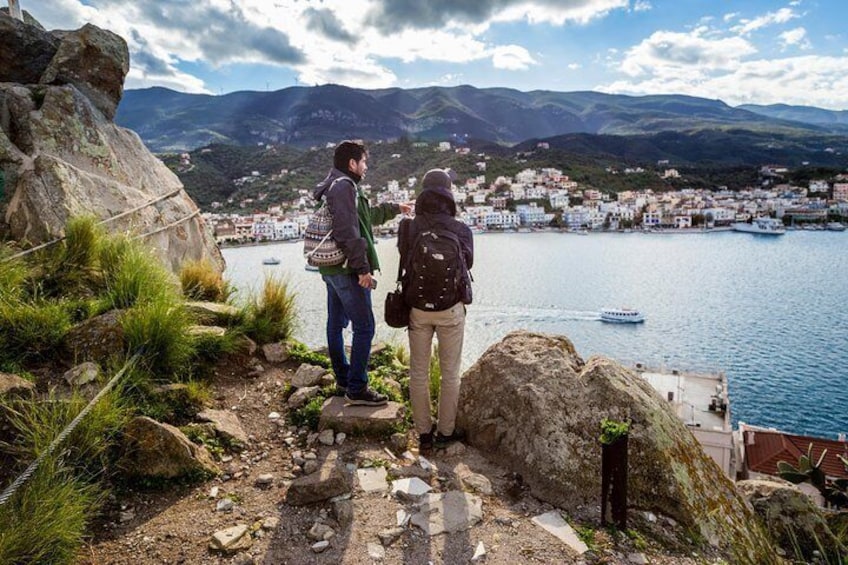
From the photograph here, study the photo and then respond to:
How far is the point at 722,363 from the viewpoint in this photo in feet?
98.6

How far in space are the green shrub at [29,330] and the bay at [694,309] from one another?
1731 mm

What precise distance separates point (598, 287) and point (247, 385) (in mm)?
49330

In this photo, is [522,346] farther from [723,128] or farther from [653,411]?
[723,128]

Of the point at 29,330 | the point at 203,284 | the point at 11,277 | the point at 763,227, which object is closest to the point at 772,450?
the point at 203,284

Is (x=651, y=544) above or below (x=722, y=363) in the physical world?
above

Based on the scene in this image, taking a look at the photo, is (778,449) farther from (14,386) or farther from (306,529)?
(14,386)

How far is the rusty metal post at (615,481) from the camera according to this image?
2307 millimetres

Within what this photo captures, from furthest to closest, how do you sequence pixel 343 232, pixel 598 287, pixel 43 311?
pixel 598 287, pixel 43 311, pixel 343 232

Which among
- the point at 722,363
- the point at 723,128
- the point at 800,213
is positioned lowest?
the point at 722,363

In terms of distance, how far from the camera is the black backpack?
2764mm

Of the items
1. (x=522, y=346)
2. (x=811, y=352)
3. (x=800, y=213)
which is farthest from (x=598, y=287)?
(x=800, y=213)

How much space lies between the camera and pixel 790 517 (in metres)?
3.07

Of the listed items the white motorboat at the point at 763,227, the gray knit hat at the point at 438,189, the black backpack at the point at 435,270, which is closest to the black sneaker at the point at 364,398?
the black backpack at the point at 435,270

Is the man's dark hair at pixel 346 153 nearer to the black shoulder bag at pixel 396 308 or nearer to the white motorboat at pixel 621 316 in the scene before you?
the black shoulder bag at pixel 396 308
